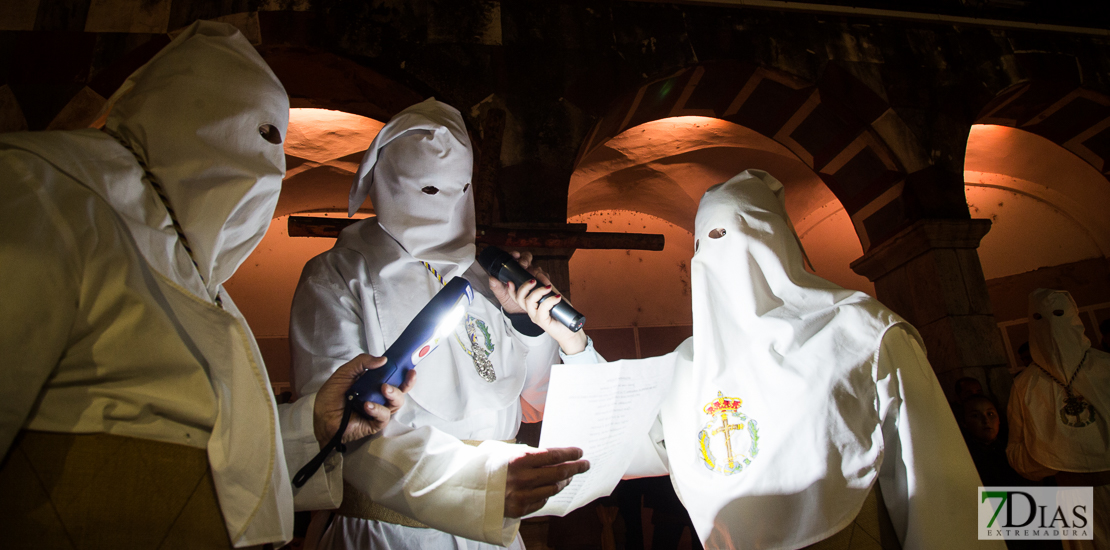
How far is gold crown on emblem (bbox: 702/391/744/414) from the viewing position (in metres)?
2.02

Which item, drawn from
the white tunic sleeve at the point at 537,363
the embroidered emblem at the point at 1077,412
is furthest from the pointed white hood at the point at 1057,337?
the white tunic sleeve at the point at 537,363

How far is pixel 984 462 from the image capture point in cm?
392

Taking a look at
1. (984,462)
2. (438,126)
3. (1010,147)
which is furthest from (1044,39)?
(438,126)

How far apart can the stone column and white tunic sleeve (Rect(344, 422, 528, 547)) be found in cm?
489

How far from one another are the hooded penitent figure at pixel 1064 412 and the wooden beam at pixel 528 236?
432 centimetres

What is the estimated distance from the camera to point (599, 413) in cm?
151

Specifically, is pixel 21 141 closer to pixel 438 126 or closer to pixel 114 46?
pixel 438 126

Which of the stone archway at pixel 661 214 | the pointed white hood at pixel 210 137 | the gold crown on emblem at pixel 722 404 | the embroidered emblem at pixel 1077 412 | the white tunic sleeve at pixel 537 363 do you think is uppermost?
the stone archway at pixel 661 214

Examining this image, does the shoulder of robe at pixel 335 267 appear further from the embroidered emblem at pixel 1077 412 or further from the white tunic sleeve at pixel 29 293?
the embroidered emblem at pixel 1077 412

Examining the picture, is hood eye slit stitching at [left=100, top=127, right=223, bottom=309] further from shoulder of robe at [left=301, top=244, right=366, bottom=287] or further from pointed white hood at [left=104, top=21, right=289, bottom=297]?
shoulder of robe at [left=301, top=244, right=366, bottom=287]

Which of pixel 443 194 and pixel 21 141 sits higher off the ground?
pixel 443 194

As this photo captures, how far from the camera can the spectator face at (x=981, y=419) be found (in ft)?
14.0

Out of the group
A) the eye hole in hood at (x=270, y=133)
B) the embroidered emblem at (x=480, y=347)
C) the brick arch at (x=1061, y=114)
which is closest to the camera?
the eye hole in hood at (x=270, y=133)

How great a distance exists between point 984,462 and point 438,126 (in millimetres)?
4410
